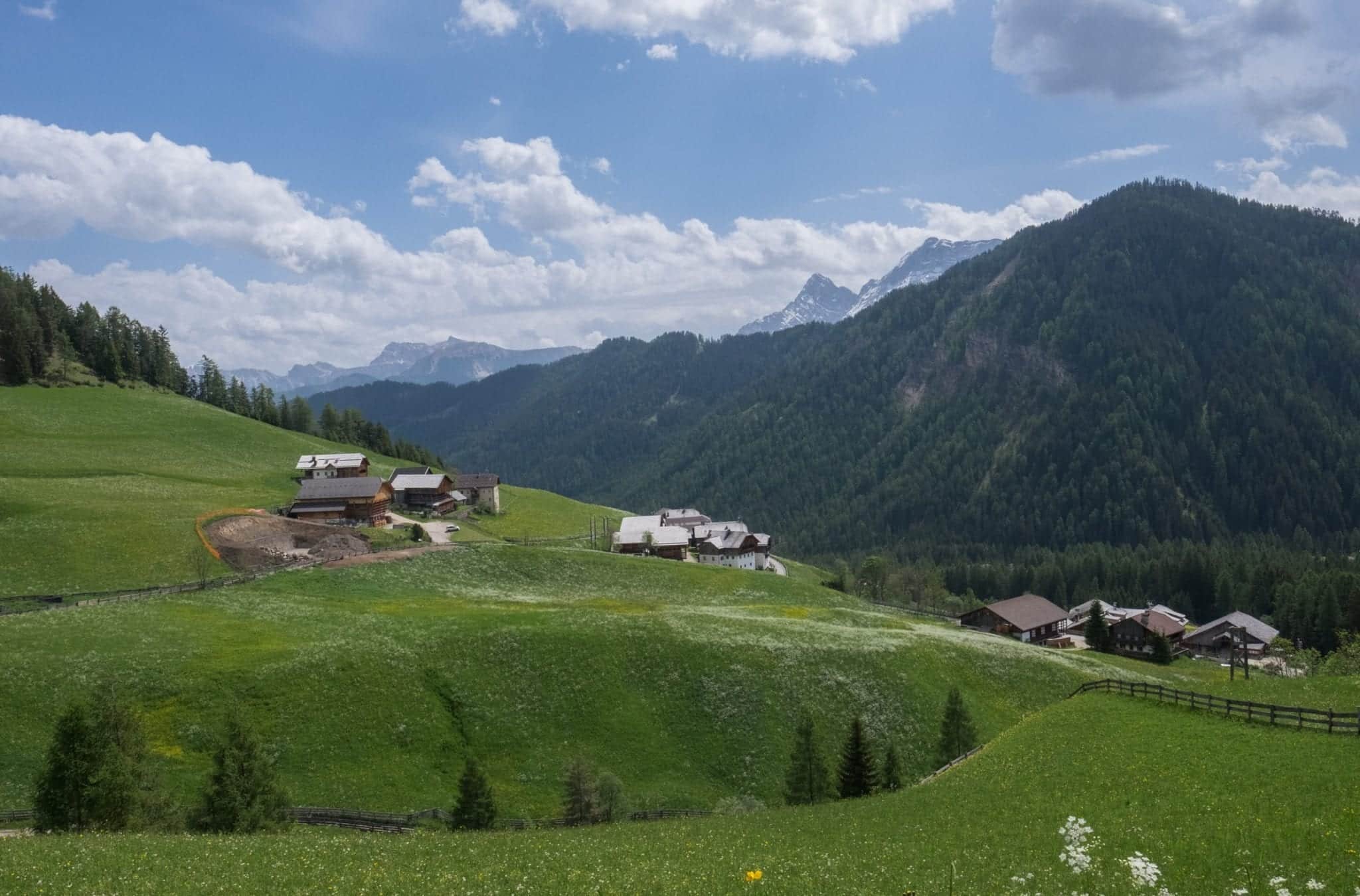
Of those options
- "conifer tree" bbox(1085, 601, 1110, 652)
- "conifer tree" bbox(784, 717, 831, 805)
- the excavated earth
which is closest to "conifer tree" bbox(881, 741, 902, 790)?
"conifer tree" bbox(784, 717, 831, 805)

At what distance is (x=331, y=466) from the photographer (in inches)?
5022

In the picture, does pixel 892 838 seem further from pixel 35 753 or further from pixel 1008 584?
pixel 1008 584

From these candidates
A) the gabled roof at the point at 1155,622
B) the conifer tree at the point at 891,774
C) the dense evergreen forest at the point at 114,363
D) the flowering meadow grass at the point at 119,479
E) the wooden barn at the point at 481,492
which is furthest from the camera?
the dense evergreen forest at the point at 114,363

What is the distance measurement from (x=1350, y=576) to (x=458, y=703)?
465 feet

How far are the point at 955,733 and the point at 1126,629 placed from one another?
283 ft

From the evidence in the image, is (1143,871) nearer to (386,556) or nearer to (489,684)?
(489,684)

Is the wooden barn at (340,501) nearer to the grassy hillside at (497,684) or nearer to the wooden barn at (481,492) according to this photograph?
the wooden barn at (481,492)

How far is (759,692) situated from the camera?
56969 mm

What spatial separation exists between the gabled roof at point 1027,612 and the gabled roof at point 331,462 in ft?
335

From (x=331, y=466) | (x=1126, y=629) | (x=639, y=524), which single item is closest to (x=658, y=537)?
(x=639, y=524)

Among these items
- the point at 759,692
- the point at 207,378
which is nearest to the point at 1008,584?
the point at 759,692

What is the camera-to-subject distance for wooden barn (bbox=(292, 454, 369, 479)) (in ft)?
414

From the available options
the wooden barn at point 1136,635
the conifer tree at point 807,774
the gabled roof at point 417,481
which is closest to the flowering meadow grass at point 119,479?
the gabled roof at point 417,481

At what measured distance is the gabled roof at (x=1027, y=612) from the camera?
114375 millimetres
